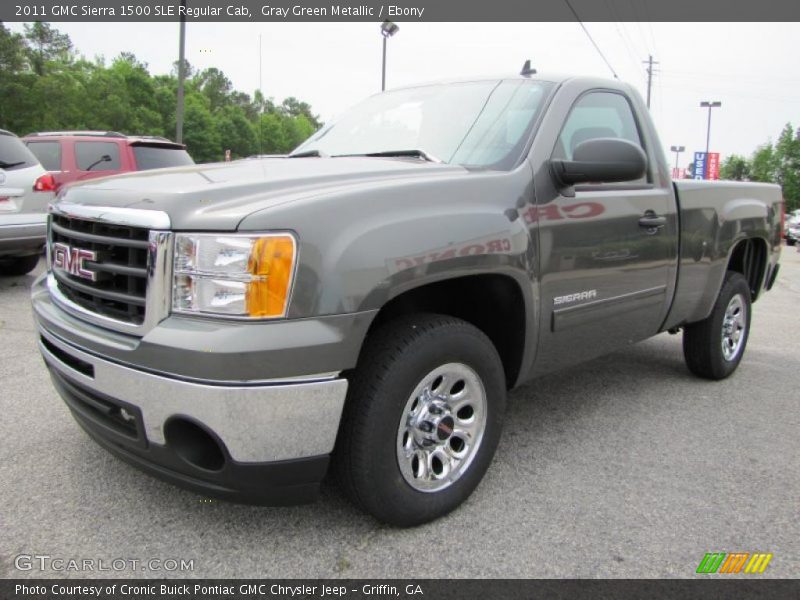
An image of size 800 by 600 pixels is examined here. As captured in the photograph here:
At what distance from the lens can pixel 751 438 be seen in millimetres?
3541

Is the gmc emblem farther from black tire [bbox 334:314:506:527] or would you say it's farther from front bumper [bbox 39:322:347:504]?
black tire [bbox 334:314:506:527]

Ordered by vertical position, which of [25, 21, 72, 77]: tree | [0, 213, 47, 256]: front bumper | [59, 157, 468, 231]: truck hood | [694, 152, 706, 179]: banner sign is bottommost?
[0, 213, 47, 256]: front bumper

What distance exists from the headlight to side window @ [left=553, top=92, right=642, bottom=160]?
156 centimetres

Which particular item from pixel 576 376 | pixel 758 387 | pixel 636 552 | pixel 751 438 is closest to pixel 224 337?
pixel 636 552

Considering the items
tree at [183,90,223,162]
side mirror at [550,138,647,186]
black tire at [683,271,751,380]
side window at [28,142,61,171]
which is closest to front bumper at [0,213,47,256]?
side window at [28,142,61,171]

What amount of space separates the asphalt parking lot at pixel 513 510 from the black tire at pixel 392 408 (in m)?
0.14

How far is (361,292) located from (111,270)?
87 centimetres

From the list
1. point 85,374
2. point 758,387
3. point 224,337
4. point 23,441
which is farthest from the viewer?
point 758,387

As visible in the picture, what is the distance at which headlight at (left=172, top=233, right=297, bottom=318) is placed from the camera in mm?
2020

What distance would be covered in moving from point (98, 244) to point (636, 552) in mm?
2233

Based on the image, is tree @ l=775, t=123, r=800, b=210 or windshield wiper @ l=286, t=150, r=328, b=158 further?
tree @ l=775, t=123, r=800, b=210

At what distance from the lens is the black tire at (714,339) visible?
440cm

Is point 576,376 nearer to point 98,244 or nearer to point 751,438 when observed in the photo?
point 751,438

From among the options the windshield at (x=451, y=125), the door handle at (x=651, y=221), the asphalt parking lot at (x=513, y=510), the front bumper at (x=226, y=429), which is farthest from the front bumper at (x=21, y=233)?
the door handle at (x=651, y=221)
